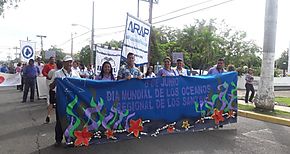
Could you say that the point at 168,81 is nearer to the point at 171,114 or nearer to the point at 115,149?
the point at 171,114

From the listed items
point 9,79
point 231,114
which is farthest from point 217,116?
point 9,79

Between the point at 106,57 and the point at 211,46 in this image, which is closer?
the point at 106,57

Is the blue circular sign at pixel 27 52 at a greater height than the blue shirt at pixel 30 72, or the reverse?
the blue circular sign at pixel 27 52

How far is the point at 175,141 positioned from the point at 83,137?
5.89 ft

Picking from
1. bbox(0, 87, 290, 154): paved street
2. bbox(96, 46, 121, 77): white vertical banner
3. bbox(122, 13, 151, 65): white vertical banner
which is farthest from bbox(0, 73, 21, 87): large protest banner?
bbox(122, 13, 151, 65): white vertical banner

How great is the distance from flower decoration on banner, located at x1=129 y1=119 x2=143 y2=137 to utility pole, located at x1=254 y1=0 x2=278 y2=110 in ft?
18.3

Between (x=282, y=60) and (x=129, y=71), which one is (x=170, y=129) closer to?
(x=129, y=71)

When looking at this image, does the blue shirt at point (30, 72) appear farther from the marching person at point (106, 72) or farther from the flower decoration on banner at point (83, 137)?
the flower decoration on banner at point (83, 137)

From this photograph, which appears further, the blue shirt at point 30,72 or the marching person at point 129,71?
the blue shirt at point 30,72

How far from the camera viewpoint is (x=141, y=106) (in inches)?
250

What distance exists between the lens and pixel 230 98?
7492 mm

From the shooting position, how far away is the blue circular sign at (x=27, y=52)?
58.6ft

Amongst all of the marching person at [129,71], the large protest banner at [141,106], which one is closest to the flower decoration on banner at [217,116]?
the large protest banner at [141,106]

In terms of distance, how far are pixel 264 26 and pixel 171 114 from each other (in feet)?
18.4
